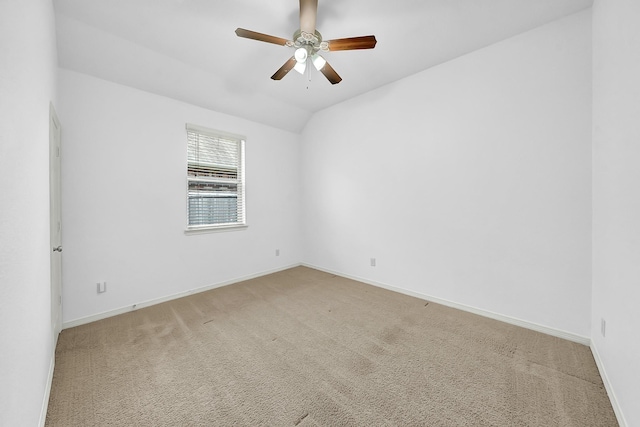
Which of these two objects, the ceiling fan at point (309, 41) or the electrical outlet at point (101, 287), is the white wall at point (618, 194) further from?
the electrical outlet at point (101, 287)

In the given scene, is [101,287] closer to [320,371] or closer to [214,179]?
[214,179]

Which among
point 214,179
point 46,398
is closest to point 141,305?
point 46,398

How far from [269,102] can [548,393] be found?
Result: 14.7 ft

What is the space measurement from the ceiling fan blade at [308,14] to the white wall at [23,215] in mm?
1619

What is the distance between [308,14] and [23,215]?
7.28 ft

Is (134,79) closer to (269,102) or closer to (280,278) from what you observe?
(269,102)

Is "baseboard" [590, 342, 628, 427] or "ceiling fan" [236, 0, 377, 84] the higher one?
"ceiling fan" [236, 0, 377, 84]

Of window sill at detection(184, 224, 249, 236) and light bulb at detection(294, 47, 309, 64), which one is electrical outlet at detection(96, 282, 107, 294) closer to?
window sill at detection(184, 224, 249, 236)

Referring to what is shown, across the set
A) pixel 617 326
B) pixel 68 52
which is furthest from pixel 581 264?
pixel 68 52

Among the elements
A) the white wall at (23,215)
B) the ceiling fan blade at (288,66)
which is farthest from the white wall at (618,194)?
the white wall at (23,215)

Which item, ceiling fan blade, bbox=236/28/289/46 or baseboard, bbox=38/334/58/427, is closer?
baseboard, bbox=38/334/58/427

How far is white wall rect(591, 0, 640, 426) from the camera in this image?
1354 mm

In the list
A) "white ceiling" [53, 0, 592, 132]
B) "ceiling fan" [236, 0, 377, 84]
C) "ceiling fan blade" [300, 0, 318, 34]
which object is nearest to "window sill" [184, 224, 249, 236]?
"white ceiling" [53, 0, 592, 132]

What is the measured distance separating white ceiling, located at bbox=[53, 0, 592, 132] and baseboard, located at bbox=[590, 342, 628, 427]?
295cm
